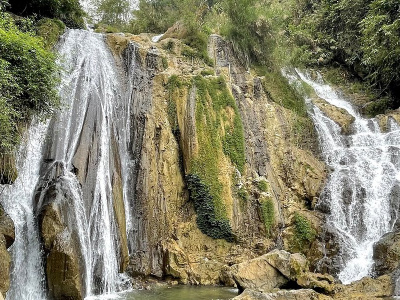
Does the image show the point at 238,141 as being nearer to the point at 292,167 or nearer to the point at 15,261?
the point at 292,167

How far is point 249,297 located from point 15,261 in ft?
24.3

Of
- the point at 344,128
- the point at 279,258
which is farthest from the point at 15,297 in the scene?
the point at 344,128

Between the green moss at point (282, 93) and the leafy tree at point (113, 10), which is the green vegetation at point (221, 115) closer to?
the green moss at point (282, 93)

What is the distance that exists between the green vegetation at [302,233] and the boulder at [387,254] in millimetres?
2850

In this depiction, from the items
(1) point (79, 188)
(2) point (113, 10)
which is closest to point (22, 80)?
(1) point (79, 188)

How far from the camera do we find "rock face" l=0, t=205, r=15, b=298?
9.85 metres

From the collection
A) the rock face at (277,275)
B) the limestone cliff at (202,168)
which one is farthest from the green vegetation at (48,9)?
the rock face at (277,275)

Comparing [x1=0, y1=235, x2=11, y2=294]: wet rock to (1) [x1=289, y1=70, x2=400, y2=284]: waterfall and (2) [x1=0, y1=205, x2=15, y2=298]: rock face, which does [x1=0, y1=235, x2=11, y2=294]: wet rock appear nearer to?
(2) [x1=0, y1=205, x2=15, y2=298]: rock face

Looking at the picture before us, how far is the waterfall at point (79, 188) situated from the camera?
12180mm

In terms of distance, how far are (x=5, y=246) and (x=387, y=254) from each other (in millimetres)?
14184

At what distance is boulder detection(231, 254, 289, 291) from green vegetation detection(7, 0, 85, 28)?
690 inches

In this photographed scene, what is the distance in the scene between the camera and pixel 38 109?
A: 40.7 ft

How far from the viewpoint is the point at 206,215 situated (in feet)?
58.3

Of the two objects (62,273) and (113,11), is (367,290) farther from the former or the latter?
(113,11)
